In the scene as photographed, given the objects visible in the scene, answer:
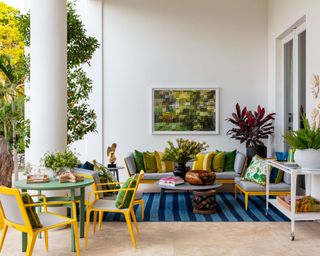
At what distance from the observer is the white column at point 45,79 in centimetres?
560

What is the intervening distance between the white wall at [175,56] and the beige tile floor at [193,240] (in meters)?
3.65

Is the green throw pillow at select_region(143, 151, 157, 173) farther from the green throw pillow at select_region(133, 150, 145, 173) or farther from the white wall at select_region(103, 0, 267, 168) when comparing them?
the white wall at select_region(103, 0, 267, 168)

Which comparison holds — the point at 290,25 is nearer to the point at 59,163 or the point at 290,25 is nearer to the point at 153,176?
the point at 153,176

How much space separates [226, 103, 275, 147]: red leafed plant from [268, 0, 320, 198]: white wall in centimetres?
33

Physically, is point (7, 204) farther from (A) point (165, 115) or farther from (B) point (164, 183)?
(A) point (165, 115)

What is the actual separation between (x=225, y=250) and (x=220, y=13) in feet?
19.3

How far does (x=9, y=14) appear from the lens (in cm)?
1593

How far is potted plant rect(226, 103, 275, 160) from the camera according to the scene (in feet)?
27.4

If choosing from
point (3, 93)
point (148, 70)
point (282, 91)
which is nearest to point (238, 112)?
point (282, 91)

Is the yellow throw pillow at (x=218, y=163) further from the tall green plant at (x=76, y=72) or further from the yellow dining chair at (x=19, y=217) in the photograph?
the yellow dining chair at (x=19, y=217)

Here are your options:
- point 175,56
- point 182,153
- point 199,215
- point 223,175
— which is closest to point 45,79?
point 182,153

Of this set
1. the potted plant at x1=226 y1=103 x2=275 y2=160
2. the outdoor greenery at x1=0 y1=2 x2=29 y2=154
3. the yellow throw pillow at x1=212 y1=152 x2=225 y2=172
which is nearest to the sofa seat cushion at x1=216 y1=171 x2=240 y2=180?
the yellow throw pillow at x1=212 y1=152 x2=225 y2=172

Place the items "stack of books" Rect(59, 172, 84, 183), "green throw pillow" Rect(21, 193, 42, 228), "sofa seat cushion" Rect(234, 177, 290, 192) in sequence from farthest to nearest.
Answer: "sofa seat cushion" Rect(234, 177, 290, 192)
"stack of books" Rect(59, 172, 84, 183)
"green throw pillow" Rect(21, 193, 42, 228)

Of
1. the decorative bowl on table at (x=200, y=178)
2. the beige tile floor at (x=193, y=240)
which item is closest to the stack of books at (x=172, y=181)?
the decorative bowl on table at (x=200, y=178)
